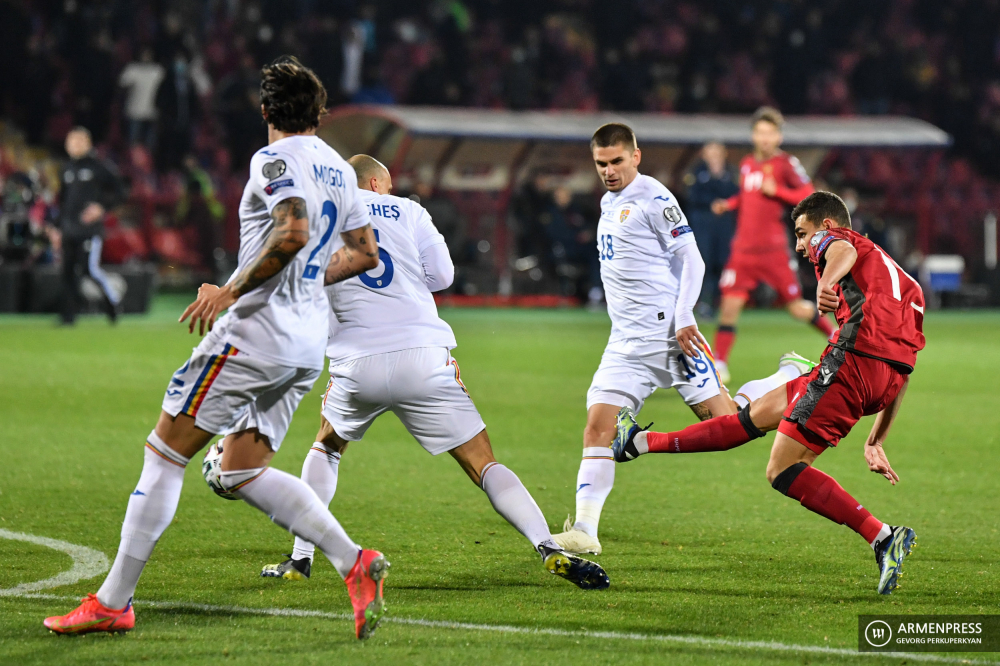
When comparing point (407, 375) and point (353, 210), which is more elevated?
point (353, 210)

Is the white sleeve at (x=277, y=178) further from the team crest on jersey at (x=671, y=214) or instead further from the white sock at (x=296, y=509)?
the team crest on jersey at (x=671, y=214)

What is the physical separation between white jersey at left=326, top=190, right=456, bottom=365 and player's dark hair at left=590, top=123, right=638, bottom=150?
1.23 metres

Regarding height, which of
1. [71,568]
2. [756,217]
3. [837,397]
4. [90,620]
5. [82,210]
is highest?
[837,397]

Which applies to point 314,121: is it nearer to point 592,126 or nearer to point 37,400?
point 37,400

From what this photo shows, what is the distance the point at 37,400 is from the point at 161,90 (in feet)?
41.5

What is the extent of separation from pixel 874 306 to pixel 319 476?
2.29 meters

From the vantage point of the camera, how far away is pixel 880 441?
530 centimetres

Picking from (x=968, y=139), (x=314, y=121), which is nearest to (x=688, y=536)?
(x=314, y=121)

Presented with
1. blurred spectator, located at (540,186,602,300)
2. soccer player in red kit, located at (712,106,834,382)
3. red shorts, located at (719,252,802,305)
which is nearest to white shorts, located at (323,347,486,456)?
soccer player in red kit, located at (712,106,834,382)

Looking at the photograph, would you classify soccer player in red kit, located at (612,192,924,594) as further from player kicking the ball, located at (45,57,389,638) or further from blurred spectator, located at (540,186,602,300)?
A: blurred spectator, located at (540,186,602,300)

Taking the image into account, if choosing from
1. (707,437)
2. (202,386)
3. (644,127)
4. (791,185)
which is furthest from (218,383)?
(644,127)

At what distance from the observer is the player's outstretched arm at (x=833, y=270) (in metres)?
4.98

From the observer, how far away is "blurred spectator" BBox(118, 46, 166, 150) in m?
21.9

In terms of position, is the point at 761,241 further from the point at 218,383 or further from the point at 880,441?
the point at 218,383
